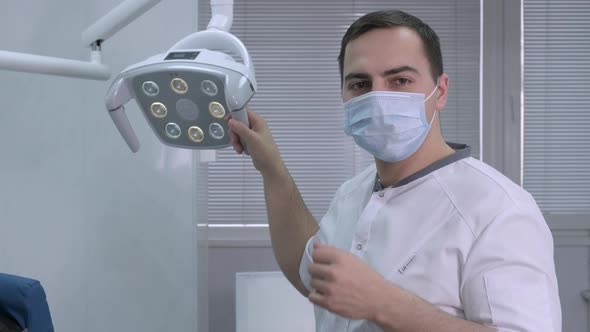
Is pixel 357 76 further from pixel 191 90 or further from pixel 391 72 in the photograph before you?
pixel 191 90

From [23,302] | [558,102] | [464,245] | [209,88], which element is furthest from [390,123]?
[558,102]

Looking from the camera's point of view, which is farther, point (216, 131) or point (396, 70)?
point (396, 70)

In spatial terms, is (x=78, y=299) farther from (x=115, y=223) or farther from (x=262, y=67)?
(x=262, y=67)

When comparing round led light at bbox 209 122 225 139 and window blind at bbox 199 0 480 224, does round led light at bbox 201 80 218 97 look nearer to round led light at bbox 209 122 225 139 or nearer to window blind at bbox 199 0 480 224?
round led light at bbox 209 122 225 139

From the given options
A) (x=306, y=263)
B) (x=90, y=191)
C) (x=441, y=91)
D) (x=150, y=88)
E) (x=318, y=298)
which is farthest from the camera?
(x=90, y=191)

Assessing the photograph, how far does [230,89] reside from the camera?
2.84 ft

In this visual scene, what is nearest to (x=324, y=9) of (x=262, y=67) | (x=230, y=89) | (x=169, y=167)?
(x=262, y=67)

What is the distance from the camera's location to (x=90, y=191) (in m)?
1.44

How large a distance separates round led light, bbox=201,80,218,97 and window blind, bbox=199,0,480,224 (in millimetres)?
2049

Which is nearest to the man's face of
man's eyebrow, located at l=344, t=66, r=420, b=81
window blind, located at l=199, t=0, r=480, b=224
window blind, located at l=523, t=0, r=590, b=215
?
man's eyebrow, located at l=344, t=66, r=420, b=81

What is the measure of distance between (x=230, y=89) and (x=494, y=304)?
47 cm

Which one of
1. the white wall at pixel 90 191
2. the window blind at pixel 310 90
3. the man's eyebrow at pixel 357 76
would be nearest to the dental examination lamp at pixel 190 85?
the man's eyebrow at pixel 357 76

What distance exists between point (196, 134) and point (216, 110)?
68 mm

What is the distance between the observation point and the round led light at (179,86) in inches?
35.0
